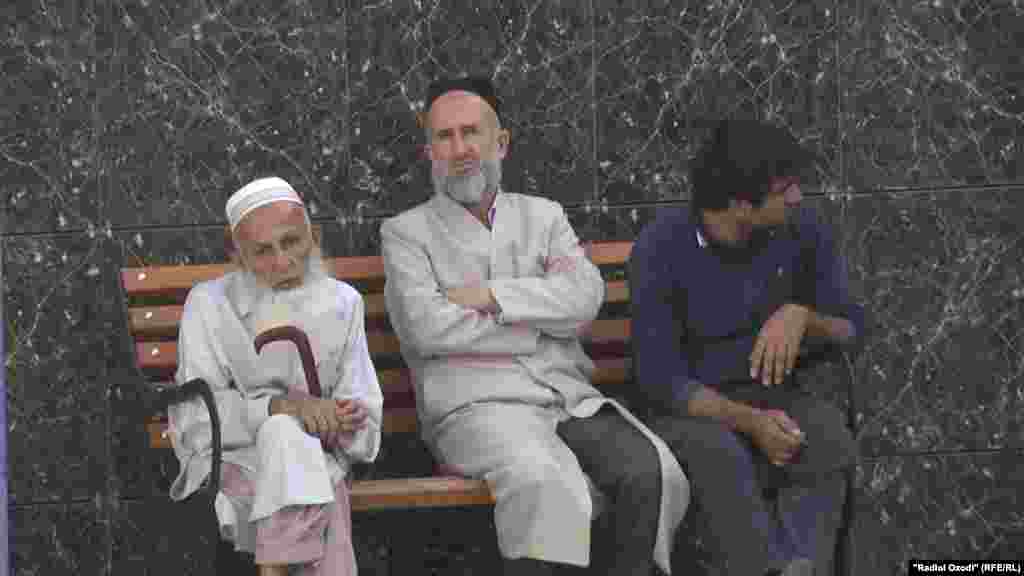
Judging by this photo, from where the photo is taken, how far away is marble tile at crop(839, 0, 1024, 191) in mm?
6859

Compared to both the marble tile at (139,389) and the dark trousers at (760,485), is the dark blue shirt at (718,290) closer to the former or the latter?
the dark trousers at (760,485)

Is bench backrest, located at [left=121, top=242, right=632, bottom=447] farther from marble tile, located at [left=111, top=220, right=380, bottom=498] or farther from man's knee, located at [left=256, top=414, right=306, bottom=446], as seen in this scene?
man's knee, located at [left=256, top=414, right=306, bottom=446]

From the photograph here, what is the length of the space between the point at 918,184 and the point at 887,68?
0.42 meters

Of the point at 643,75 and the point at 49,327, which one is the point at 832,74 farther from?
the point at 49,327

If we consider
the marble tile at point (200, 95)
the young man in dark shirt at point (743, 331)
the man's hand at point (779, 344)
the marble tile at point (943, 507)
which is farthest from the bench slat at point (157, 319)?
the marble tile at point (943, 507)

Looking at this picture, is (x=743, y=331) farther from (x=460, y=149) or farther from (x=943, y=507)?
(x=943, y=507)

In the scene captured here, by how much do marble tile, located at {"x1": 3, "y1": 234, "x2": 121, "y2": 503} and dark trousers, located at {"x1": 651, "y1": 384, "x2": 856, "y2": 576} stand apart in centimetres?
212

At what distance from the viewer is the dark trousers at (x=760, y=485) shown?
5.57m

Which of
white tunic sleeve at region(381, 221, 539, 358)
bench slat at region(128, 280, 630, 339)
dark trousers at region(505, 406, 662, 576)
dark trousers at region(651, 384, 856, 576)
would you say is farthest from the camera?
bench slat at region(128, 280, 630, 339)

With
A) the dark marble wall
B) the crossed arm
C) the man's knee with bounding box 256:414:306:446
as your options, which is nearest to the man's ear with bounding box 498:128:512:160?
the dark marble wall

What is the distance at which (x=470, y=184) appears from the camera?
6.35 meters

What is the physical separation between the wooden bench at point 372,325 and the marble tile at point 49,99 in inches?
18.7

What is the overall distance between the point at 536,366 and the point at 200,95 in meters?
1.59

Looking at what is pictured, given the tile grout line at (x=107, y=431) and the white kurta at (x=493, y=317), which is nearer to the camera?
the white kurta at (x=493, y=317)
